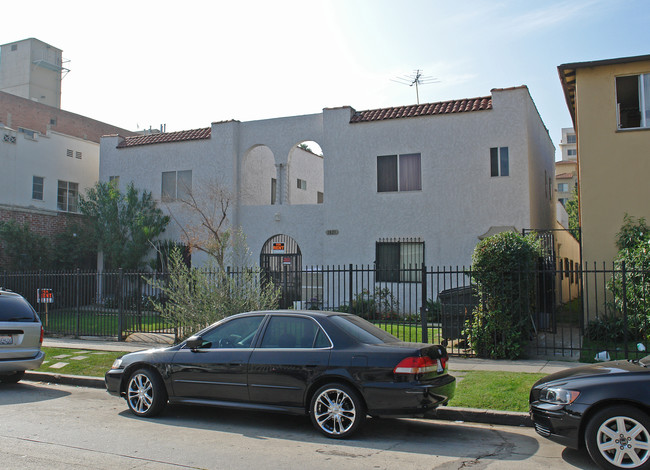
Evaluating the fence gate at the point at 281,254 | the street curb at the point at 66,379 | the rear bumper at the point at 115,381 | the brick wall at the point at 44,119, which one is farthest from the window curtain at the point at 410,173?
the brick wall at the point at 44,119

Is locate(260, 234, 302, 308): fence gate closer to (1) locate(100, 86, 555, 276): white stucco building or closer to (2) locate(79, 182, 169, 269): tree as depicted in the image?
(1) locate(100, 86, 555, 276): white stucco building

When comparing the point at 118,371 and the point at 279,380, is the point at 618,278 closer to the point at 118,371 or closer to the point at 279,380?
the point at 279,380

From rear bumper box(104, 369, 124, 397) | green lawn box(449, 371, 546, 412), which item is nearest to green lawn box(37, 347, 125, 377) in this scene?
rear bumper box(104, 369, 124, 397)

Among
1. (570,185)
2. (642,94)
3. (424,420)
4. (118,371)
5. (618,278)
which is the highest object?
(570,185)

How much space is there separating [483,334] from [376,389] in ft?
18.3

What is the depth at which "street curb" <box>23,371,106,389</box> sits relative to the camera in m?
10.2

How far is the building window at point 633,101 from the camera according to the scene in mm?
13898

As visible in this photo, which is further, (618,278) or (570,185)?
(570,185)

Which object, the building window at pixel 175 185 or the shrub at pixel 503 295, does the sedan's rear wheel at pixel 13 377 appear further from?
the building window at pixel 175 185

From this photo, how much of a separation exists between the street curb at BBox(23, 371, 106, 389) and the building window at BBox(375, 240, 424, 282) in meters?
10.7

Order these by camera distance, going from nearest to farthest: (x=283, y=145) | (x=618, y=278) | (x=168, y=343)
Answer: (x=618, y=278) < (x=168, y=343) < (x=283, y=145)

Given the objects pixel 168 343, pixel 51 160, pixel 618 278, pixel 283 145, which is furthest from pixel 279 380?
pixel 51 160

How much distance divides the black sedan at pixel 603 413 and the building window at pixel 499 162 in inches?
508

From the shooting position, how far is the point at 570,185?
71688 mm
